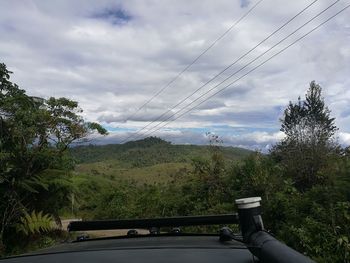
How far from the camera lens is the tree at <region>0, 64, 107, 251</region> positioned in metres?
11.4

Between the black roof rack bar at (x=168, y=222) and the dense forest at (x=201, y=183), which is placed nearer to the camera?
the black roof rack bar at (x=168, y=222)

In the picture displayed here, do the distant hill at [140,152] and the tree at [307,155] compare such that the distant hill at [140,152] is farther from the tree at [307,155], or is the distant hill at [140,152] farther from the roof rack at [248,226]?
the roof rack at [248,226]

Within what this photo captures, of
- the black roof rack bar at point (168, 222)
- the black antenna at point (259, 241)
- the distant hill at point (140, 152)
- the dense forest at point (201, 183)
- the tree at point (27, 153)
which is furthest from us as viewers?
the distant hill at point (140, 152)

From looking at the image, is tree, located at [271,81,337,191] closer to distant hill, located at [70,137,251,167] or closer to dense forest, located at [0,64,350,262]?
dense forest, located at [0,64,350,262]

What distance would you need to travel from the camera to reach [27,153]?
12266 millimetres

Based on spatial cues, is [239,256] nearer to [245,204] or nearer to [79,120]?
[245,204]

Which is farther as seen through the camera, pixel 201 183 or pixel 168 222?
pixel 201 183

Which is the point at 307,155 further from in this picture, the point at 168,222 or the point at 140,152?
the point at 140,152

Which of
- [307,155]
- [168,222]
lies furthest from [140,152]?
[168,222]

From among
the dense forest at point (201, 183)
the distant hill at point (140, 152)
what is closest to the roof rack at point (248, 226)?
the dense forest at point (201, 183)

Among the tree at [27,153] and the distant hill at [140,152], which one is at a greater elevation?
the distant hill at [140,152]

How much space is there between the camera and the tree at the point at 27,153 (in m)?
11.4

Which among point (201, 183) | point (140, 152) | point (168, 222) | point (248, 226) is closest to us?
point (248, 226)

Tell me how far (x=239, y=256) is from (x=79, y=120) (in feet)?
42.3
